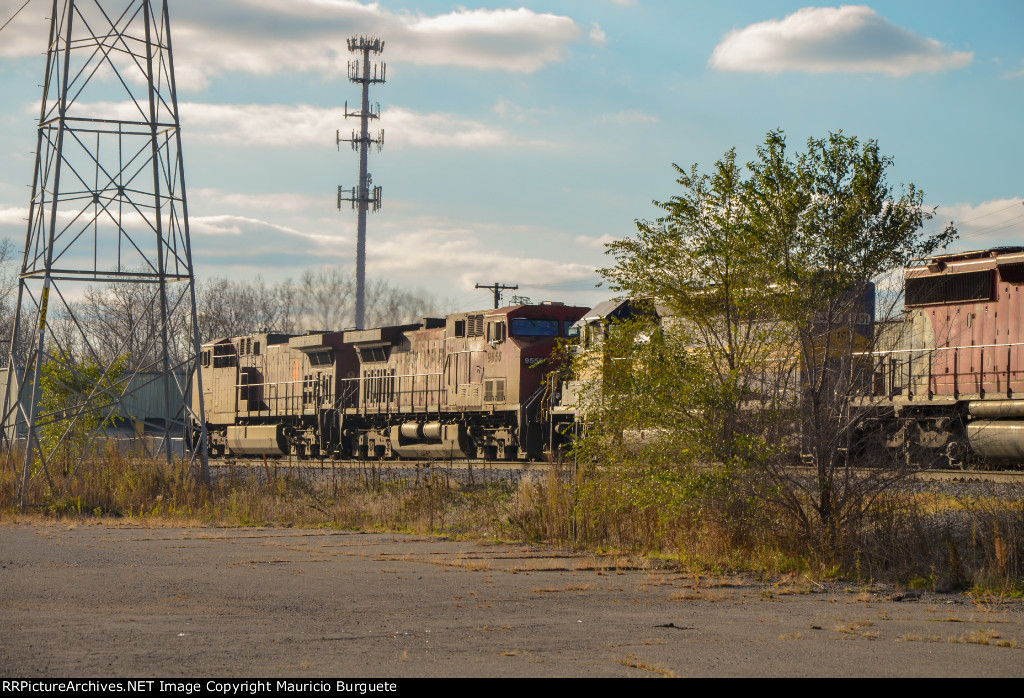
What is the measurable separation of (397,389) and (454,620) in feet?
82.8

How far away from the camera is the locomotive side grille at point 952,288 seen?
2008cm

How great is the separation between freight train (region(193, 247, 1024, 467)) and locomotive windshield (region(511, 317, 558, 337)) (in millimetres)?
32

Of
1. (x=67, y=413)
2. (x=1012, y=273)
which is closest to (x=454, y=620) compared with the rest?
(x=1012, y=273)

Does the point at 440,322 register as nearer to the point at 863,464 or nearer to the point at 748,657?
the point at 863,464

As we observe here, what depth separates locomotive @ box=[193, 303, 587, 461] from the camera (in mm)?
28453

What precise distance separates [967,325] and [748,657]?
1560cm

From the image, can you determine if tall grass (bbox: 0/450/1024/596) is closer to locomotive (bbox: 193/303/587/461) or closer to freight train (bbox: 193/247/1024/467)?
freight train (bbox: 193/247/1024/467)

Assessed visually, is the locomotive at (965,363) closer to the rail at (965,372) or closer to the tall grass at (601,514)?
the rail at (965,372)

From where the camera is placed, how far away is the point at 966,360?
2009 cm

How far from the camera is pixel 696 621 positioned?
8055 mm

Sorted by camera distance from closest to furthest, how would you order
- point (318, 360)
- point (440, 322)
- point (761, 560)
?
point (761, 560), point (440, 322), point (318, 360)

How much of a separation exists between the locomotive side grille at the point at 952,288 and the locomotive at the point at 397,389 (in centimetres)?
788

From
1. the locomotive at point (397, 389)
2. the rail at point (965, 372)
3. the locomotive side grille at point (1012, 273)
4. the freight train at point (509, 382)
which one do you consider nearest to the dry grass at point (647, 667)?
the freight train at point (509, 382)
